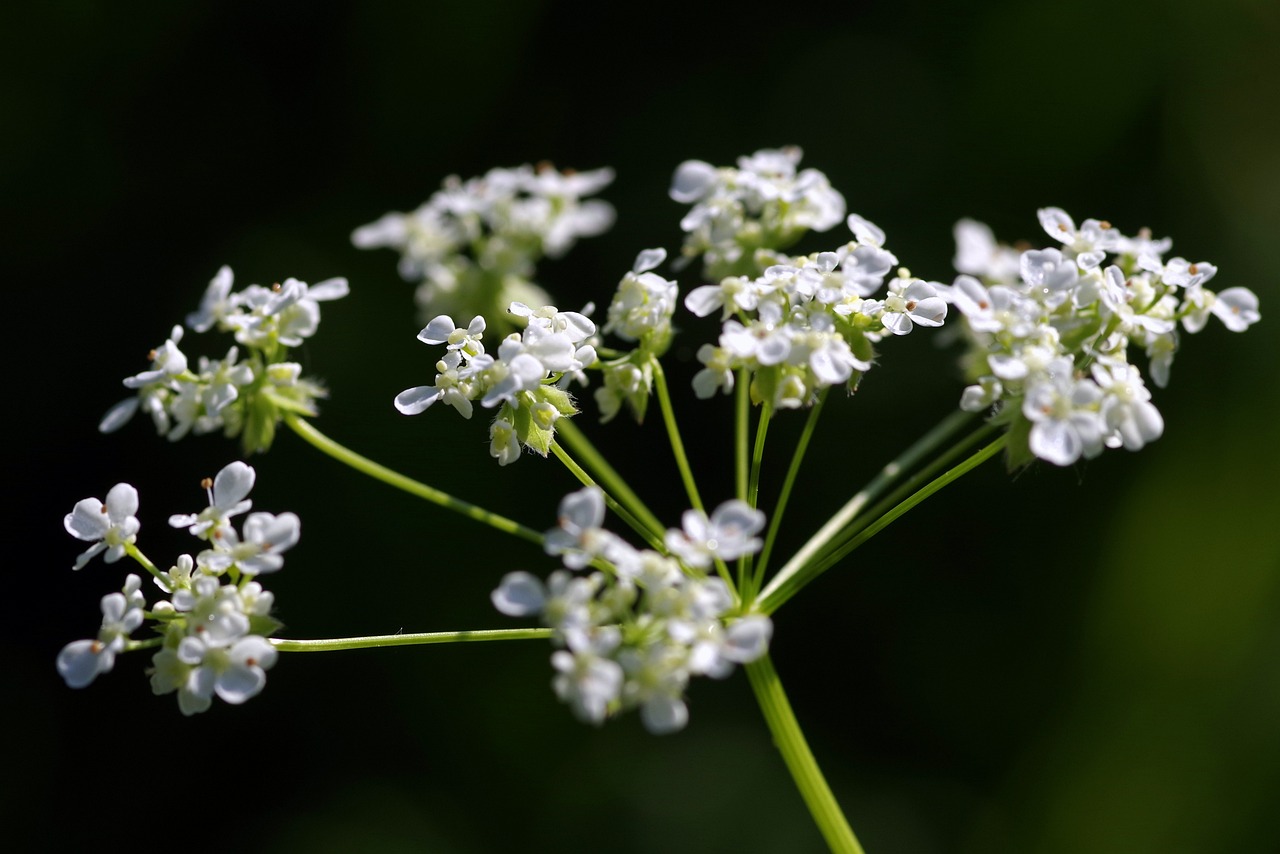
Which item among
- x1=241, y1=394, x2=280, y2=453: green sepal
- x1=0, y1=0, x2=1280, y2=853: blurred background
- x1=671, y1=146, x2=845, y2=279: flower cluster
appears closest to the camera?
x1=241, y1=394, x2=280, y2=453: green sepal

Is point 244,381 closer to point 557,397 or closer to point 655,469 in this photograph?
point 557,397

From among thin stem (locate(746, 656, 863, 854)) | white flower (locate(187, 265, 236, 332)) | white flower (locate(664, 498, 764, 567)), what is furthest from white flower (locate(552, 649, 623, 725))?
white flower (locate(187, 265, 236, 332))

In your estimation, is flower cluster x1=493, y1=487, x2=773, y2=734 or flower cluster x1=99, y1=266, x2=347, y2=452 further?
flower cluster x1=99, y1=266, x2=347, y2=452

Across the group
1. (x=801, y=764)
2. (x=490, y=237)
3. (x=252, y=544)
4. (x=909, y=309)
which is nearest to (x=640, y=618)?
(x=801, y=764)

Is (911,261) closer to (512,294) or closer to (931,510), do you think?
(931,510)

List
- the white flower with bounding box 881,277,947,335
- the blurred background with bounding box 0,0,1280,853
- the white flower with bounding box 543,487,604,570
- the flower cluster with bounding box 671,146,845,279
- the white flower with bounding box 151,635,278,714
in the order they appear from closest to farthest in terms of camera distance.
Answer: the white flower with bounding box 543,487,604,570 < the white flower with bounding box 151,635,278,714 < the white flower with bounding box 881,277,947,335 < the flower cluster with bounding box 671,146,845,279 < the blurred background with bounding box 0,0,1280,853

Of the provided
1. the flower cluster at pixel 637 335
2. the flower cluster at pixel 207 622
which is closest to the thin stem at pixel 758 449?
the flower cluster at pixel 637 335

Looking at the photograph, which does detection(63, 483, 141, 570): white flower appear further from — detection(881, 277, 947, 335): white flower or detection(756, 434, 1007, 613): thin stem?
detection(881, 277, 947, 335): white flower

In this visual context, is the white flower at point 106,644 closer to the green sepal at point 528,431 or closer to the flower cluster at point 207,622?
the flower cluster at point 207,622
